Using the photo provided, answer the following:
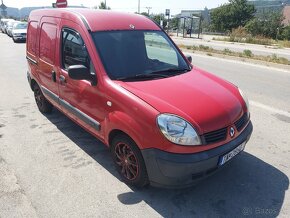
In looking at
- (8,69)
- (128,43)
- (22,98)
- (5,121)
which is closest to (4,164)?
(5,121)

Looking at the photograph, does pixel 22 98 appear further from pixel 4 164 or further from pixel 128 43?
pixel 128 43

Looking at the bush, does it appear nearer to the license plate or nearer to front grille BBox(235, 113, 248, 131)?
front grille BBox(235, 113, 248, 131)

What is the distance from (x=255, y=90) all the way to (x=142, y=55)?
5.00 metres

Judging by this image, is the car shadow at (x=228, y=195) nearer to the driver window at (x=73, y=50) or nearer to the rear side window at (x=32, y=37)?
the driver window at (x=73, y=50)

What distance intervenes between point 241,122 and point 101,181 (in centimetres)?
181

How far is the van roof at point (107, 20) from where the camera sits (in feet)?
13.6

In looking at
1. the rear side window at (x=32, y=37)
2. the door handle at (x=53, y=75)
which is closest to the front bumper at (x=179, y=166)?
the door handle at (x=53, y=75)

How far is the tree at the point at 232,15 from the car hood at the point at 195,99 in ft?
215

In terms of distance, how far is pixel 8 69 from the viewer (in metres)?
11.3

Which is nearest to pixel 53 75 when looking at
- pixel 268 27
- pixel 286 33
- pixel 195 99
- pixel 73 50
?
pixel 73 50

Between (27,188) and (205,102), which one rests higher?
(205,102)

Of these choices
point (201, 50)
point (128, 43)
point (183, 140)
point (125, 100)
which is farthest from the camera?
point (201, 50)

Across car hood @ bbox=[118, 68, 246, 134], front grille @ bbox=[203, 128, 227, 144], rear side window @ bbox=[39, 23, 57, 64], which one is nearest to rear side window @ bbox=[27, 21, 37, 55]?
rear side window @ bbox=[39, 23, 57, 64]

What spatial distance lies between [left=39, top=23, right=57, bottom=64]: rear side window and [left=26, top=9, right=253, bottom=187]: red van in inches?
0.6
